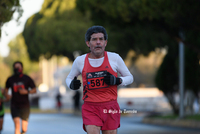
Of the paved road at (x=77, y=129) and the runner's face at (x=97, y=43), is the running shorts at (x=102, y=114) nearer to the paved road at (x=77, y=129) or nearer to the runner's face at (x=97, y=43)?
the runner's face at (x=97, y=43)

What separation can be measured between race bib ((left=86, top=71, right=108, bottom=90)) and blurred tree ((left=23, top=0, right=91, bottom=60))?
3517 centimetres

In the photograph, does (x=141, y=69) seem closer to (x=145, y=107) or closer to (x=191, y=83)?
(x=145, y=107)

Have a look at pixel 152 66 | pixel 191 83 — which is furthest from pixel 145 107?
pixel 152 66

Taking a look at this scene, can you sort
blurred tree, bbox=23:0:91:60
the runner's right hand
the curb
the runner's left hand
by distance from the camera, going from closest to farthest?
the runner's left hand < the runner's right hand < the curb < blurred tree, bbox=23:0:91:60

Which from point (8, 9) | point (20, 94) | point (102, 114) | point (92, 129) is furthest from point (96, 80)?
point (8, 9)

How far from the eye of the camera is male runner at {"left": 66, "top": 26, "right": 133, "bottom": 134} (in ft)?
20.3

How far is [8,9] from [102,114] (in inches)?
243

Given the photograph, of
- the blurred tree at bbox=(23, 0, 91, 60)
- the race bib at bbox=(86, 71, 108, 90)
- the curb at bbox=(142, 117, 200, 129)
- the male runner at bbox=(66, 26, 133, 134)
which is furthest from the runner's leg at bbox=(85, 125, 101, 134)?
the blurred tree at bbox=(23, 0, 91, 60)

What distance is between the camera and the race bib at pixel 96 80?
6.20 m

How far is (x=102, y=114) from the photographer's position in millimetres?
6191

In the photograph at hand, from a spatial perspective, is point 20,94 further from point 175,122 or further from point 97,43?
point 175,122

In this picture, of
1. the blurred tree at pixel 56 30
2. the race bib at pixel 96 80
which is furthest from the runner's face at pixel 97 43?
the blurred tree at pixel 56 30

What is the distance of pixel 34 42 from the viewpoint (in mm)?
45094

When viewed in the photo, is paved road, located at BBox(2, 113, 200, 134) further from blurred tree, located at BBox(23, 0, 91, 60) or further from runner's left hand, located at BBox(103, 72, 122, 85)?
blurred tree, located at BBox(23, 0, 91, 60)
